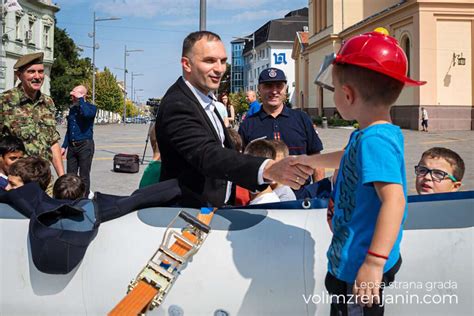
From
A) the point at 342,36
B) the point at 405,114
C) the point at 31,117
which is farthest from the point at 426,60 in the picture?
the point at 31,117

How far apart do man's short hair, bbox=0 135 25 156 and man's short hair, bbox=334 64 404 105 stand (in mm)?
3641

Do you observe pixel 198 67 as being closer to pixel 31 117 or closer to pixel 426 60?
pixel 31 117

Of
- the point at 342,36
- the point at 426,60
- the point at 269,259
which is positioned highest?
the point at 342,36

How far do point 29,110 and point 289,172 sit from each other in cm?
329

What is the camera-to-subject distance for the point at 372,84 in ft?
6.08

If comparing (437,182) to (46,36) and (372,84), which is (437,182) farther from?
(46,36)

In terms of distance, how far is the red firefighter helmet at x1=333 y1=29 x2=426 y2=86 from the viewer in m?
1.80

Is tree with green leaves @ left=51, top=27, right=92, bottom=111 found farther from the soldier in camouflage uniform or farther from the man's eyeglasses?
the man's eyeglasses

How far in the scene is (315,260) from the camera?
223cm

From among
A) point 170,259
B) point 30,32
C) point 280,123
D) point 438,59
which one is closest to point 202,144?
point 170,259

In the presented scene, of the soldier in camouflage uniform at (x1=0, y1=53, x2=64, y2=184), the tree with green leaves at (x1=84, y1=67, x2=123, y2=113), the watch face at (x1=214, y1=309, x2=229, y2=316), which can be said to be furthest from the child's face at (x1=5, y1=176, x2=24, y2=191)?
the tree with green leaves at (x1=84, y1=67, x2=123, y2=113)

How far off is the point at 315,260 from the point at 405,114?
113ft

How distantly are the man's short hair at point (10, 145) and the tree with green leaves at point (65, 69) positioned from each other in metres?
58.3

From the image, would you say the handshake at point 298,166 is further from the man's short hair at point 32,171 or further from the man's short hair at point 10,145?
A: the man's short hair at point 10,145
